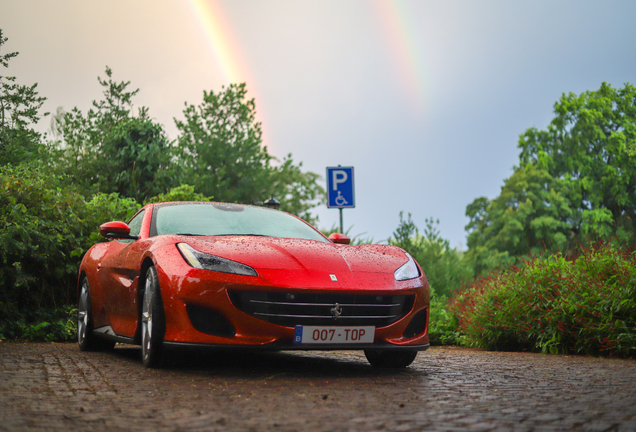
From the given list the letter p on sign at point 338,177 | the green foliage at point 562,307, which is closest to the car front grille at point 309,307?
the green foliage at point 562,307

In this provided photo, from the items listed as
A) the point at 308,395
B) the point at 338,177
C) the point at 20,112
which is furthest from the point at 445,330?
the point at 20,112

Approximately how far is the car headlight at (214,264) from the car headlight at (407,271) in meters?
1.18

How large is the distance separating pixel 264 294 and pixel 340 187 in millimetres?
8419

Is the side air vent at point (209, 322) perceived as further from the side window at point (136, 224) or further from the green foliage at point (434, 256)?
the green foliage at point (434, 256)

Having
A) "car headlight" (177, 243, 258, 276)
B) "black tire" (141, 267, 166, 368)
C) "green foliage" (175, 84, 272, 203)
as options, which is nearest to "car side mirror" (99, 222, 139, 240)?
"black tire" (141, 267, 166, 368)

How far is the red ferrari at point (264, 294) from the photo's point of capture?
4770 mm

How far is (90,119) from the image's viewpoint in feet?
97.9

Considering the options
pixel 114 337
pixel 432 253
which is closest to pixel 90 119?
pixel 432 253

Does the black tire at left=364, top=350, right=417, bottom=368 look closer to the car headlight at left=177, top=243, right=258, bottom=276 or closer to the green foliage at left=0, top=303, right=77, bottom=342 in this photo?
the car headlight at left=177, top=243, right=258, bottom=276

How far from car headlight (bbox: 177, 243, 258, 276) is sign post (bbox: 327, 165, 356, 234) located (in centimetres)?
801

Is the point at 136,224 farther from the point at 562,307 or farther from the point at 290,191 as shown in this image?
the point at 290,191

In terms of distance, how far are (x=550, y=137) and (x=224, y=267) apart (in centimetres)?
4174

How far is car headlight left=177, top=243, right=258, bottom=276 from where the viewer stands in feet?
15.8

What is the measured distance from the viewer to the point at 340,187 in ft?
42.9
